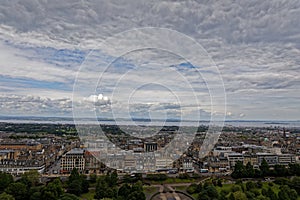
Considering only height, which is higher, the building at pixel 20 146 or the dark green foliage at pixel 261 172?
the building at pixel 20 146

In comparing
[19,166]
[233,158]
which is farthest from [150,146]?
[19,166]

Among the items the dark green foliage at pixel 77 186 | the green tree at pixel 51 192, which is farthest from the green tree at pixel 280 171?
the green tree at pixel 51 192

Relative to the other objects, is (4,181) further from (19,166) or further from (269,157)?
(269,157)

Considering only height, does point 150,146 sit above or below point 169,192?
above

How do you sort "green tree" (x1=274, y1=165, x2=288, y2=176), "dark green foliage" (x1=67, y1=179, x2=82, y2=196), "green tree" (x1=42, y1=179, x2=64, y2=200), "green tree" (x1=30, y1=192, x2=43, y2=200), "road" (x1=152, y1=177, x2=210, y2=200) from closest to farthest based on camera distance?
"green tree" (x1=42, y1=179, x2=64, y2=200), "green tree" (x1=30, y1=192, x2=43, y2=200), "dark green foliage" (x1=67, y1=179, x2=82, y2=196), "road" (x1=152, y1=177, x2=210, y2=200), "green tree" (x1=274, y1=165, x2=288, y2=176)

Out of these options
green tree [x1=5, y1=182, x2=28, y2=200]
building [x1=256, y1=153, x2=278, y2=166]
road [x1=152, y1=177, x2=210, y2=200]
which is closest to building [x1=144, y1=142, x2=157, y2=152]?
road [x1=152, y1=177, x2=210, y2=200]

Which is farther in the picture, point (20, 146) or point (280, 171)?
point (20, 146)

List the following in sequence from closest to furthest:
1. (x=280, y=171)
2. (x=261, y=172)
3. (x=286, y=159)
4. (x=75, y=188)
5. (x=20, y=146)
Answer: (x=75, y=188) → (x=261, y=172) → (x=280, y=171) → (x=286, y=159) → (x=20, y=146)

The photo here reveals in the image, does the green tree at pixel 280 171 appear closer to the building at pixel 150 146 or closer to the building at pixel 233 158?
the building at pixel 233 158

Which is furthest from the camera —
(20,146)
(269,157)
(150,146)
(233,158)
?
(20,146)

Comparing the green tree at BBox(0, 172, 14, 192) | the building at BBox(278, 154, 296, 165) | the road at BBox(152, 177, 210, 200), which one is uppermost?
the green tree at BBox(0, 172, 14, 192)

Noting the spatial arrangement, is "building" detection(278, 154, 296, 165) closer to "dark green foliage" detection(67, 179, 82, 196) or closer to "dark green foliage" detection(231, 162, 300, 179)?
"dark green foliage" detection(231, 162, 300, 179)

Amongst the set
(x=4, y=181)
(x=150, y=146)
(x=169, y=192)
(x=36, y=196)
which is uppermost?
(x=150, y=146)
